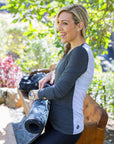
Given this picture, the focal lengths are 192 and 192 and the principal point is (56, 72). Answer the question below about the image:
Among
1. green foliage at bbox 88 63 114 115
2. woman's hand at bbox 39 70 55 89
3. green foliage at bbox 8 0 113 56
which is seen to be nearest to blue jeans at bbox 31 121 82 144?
woman's hand at bbox 39 70 55 89

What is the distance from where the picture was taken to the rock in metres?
4.58

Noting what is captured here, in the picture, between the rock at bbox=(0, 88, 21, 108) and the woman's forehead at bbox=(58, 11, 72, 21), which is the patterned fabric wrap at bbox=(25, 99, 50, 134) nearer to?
the woman's forehead at bbox=(58, 11, 72, 21)

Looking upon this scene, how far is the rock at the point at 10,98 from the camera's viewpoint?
4.58 m

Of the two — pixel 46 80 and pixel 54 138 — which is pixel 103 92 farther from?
pixel 54 138

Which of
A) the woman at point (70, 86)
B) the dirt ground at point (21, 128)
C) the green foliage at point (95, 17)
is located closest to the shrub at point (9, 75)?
the dirt ground at point (21, 128)

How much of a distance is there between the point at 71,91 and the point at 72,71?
16 cm

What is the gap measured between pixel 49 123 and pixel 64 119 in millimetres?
171

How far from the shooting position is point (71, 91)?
4.44ft

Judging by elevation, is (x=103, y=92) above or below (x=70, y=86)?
below

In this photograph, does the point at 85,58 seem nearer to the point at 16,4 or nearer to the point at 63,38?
the point at 63,38

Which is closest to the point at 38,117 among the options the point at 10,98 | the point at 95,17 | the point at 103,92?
the point at 103,92

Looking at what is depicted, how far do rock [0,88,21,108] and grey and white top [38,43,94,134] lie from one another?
3.31 m

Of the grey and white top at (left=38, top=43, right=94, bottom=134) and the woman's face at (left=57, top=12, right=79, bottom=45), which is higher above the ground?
the woman's face at (left=57, top=12, right=79, bottom=45)

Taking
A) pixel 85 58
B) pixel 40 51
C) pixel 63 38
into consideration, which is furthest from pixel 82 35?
pixel 40 51
